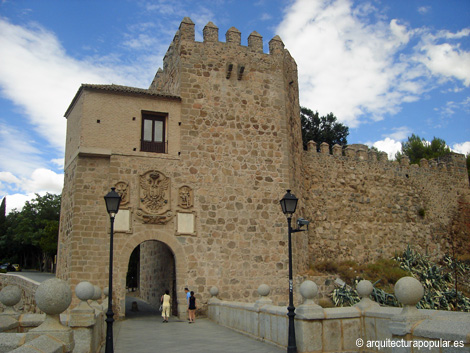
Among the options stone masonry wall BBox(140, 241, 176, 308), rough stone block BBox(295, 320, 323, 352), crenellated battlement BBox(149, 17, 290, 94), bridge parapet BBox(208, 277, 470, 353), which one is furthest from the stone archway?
rough stone block BBox(295, 320, 323, 352)

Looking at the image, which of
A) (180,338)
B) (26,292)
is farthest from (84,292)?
(26,292)

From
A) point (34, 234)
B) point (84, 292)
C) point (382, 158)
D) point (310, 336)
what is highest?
point (382, 158)

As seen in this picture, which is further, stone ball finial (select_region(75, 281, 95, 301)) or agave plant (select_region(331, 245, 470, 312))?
agave plant (select_region(331, 245, 470, 312))

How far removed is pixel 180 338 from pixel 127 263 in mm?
4760

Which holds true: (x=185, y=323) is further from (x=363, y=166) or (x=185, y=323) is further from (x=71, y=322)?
(x=363, y=166)

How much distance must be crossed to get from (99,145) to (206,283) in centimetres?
598

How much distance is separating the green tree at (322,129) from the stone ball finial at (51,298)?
30.3m

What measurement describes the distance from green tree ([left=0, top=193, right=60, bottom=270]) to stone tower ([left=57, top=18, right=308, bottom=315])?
85.5ft

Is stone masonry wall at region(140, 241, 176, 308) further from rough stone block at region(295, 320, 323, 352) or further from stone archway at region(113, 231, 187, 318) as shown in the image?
rough stone block at region(295, 320, 323, 352)

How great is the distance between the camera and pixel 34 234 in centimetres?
4609

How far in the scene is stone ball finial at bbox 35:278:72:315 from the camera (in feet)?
18.2

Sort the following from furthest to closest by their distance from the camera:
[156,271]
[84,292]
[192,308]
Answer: [156,271], [192,308], [84,292]

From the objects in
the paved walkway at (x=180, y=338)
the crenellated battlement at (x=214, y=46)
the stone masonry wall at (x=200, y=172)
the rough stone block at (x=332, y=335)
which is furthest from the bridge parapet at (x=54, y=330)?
the crenellated battlement at (x=214, y=46)

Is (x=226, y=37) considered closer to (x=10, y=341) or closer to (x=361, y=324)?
(x=361, y=324)
